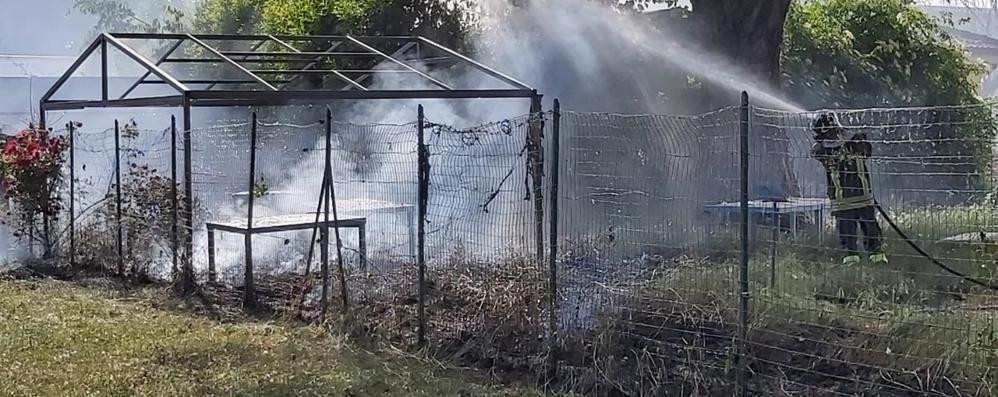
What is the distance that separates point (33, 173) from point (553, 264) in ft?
22.9

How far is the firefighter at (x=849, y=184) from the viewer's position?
5.94m

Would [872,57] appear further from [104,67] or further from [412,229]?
[104,67]

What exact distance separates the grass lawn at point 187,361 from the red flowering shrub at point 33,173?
9.04 ft

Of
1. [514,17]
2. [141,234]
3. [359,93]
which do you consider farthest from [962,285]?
[514,17]

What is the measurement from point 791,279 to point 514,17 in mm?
9742

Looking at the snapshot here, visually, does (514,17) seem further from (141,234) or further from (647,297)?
(647,297)

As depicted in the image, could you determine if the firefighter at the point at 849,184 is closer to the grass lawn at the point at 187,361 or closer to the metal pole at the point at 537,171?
the metal pole at the point at 537,171

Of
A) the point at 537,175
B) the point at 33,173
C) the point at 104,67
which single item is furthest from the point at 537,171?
the point at 33,173

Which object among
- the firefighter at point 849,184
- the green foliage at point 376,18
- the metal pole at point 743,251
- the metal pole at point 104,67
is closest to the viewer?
the metal pole at point 743,251

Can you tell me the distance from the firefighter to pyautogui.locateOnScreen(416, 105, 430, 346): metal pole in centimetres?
247

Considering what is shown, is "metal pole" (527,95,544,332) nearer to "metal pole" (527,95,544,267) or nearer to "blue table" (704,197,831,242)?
"metal pole" (527,95,544,267)

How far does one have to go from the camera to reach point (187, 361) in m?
6.85

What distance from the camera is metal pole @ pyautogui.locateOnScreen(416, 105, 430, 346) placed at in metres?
6.99

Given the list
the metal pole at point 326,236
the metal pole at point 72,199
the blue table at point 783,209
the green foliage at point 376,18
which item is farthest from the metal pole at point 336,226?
the green foliage at point 376,18
